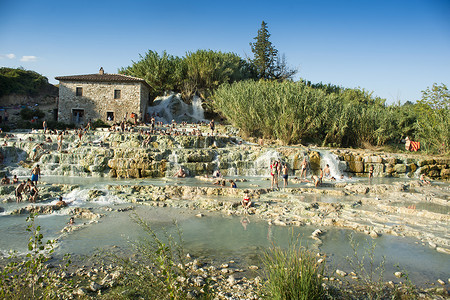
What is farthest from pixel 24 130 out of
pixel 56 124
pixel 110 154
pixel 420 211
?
pixel 420 211

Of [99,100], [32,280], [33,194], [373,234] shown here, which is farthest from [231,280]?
[99,100]

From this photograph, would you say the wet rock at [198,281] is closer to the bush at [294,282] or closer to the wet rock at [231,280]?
the wet rock at [231,280]

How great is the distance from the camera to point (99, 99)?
28.6 m

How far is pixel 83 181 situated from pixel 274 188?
8.93 m

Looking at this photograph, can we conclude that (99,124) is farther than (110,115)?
No

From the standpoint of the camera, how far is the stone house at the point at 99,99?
92.6 feet

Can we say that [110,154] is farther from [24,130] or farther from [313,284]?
[313,284]

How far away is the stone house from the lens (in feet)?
92.6

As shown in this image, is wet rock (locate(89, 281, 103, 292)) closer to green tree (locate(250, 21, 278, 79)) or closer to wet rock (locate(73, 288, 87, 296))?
wet rock (locate(73, 288, 87, 296))

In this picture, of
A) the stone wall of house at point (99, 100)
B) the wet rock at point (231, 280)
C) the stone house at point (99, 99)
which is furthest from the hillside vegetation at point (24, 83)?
the wet rock at point (231, 280)

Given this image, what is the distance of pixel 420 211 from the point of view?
9.52 m

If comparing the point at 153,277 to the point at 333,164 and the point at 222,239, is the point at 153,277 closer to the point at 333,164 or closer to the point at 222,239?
the point at 222,239

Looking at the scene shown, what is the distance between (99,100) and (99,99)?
9 centimetres

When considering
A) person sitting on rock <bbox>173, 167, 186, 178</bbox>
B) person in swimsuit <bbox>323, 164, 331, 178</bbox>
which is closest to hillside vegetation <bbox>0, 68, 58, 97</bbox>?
person sitting on rock <bbox>173, 167, 186, 178</bbox>
